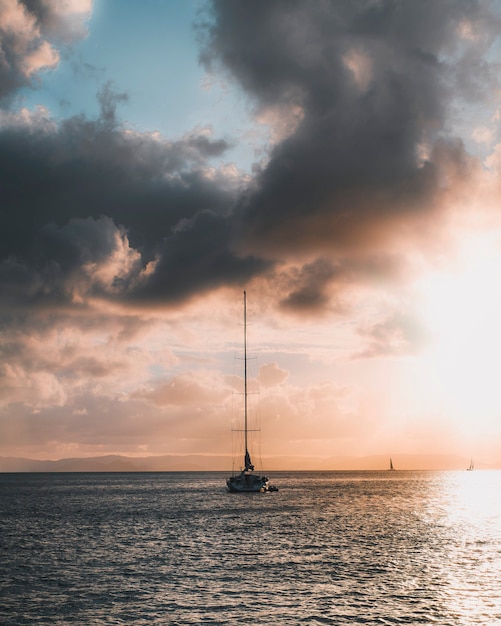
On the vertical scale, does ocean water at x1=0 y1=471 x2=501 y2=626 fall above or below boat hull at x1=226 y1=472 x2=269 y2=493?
below

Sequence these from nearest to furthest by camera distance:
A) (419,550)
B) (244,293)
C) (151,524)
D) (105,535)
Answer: (419,550)
(105,535)
(151,524)
(244,293)

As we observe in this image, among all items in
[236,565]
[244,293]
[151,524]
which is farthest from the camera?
[244,293]

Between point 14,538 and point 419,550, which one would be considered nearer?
point 419,550

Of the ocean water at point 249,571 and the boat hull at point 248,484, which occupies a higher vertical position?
the boat hull at point 248,484

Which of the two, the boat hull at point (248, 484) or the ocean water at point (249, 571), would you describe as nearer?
the ocean water at point (249, 571)

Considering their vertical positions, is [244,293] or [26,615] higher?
[244,293]

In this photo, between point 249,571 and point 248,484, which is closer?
point 249,571

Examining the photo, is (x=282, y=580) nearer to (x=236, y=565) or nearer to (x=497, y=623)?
(x=236, y=565)

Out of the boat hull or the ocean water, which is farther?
the boat hull

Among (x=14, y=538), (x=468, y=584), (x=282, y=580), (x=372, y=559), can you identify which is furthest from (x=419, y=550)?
(x=14, y=538)

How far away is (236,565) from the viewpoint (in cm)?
5934

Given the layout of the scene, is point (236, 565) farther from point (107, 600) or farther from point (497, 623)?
point (497, 623)

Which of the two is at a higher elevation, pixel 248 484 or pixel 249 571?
pixel 248 484

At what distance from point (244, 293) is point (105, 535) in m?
93.2
